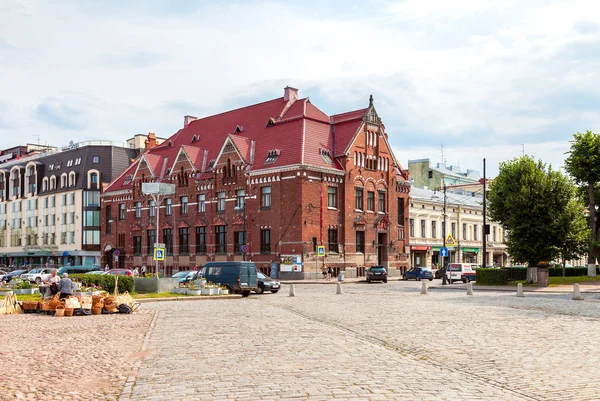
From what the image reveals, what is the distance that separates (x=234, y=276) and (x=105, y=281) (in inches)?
276

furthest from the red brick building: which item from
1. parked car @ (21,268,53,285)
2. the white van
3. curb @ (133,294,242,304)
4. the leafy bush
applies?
curb @ (133,294,242,304)

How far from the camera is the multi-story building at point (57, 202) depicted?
83.4 meters

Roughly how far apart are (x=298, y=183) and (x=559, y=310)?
116ft

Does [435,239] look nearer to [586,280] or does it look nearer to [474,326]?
[586,280]

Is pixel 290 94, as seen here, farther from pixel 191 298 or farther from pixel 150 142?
pixel 191 298

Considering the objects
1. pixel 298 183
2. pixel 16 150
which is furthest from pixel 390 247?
pixel 16 150

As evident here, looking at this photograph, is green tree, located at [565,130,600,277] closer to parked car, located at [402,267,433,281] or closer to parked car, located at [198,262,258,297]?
parked car, located at [402,267,433,281]

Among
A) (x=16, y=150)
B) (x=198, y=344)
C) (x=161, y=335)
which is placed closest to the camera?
(x=198, y=344)

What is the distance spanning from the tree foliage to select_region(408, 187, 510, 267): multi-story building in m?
27.9

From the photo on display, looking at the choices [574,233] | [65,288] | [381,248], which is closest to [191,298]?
[65,288]

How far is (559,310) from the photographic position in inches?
972

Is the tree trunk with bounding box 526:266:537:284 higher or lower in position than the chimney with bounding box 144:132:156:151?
lower

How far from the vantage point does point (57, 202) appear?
288 feet

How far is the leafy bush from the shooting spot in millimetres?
46250
